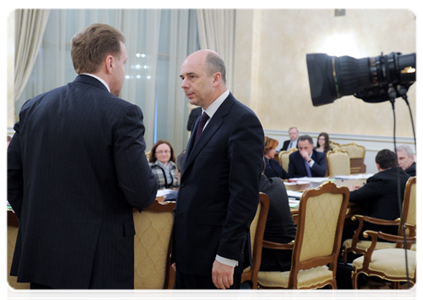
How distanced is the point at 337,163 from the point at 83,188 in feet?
17.9

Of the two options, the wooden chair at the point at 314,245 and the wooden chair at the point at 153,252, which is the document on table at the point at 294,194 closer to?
the wooden chair at the point at 314,245

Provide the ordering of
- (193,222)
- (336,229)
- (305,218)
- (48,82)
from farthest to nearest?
1. (48,82)
2. (336,229)
3. (305,218)
4. (193,222)

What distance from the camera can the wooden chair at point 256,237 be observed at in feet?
8.14

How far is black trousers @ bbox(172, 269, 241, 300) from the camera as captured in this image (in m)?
1.73

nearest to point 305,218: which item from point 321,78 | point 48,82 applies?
point 321,78

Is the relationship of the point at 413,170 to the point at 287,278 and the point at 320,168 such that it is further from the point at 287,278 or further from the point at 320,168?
the point at 287,278

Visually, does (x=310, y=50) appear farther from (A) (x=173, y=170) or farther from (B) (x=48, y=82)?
(A) (x=173, y=170)

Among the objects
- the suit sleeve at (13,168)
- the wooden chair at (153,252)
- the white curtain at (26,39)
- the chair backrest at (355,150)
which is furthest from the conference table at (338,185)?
the white curtain at (26,39)

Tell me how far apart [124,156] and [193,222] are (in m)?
0.43

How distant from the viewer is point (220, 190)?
5.60ft

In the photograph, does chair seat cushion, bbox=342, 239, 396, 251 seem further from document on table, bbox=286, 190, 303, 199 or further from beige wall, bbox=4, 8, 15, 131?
beige wall, bbox=4, 8, 15, 131

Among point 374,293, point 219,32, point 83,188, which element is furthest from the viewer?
point 219,32

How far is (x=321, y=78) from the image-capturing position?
1443mm

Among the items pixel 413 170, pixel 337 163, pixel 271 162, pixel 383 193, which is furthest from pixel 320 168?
pixel 383 193
